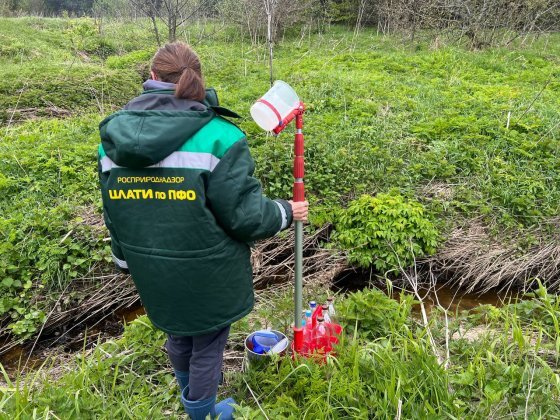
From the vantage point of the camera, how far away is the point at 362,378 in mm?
2336

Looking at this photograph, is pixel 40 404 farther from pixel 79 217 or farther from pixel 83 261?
pixel 79 217

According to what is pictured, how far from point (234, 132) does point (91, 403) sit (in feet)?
5.05

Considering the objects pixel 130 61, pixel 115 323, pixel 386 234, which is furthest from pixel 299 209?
pixel 130 61

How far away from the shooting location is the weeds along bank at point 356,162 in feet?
12.5

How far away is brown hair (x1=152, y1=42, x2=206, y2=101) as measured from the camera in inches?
70.0

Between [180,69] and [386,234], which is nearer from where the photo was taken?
[180,69]

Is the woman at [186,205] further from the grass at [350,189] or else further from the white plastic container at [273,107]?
the grass at [350,189]

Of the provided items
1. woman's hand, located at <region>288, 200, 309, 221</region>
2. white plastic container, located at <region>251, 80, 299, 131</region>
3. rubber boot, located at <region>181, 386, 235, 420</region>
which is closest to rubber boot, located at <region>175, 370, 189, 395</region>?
rubber boot, located at <region>181, 386, 235, 420</region>

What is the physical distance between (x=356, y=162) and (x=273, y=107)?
2849 millimetres

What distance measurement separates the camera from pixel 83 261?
3.70 m

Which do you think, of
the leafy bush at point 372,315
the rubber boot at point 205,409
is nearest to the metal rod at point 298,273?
the leafy bush at point 372,315

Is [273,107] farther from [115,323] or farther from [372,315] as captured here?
[115,323]

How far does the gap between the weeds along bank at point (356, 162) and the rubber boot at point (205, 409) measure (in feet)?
6.29

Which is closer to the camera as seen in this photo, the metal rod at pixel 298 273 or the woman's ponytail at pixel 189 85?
the woman's ponytail at pixel 189 85
